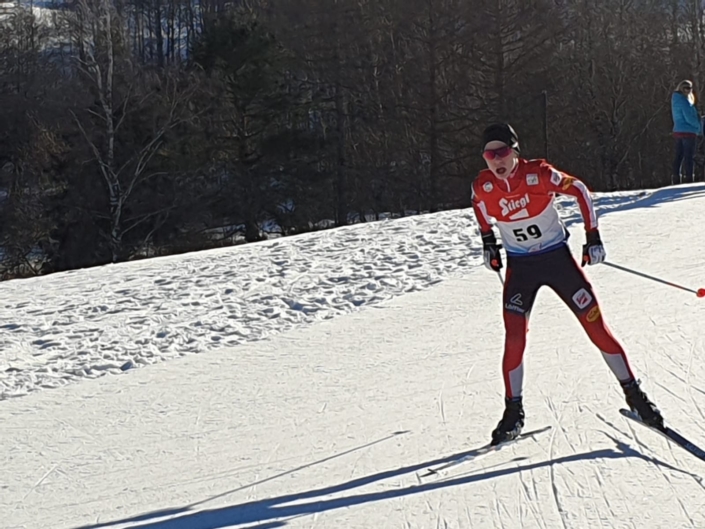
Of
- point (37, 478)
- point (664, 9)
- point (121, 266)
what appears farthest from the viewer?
point (664, 9)

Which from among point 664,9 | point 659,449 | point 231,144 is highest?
point 664,9

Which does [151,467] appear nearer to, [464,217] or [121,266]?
[121,266]

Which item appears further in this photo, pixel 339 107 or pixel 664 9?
pixel 664 9

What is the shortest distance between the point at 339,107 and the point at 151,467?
30.3 metres

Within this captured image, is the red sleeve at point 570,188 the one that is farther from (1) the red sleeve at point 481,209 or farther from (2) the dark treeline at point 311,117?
(2) the dark treeline at point 311,117

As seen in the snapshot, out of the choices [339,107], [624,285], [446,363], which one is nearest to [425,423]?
[446,363]

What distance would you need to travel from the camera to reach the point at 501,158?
4945 mm

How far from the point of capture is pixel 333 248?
12344 mm

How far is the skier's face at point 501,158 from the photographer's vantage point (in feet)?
16.2

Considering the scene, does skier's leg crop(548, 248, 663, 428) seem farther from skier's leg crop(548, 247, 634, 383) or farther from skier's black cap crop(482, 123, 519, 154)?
skier's black cap crop(482, 123, 519, 154)

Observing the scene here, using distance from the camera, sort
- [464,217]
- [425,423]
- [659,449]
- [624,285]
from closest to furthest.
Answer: [659,449], [425,423], [624,285], [464,217]

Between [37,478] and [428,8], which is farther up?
A: [428,8]

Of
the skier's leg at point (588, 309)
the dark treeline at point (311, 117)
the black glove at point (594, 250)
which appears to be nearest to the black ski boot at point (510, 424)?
the skier's leg at point (588, 309)

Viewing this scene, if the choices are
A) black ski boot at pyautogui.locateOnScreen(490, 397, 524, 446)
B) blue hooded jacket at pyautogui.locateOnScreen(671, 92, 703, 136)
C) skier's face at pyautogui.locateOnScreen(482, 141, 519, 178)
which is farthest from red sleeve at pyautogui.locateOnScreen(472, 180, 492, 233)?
blue hooded jacket at pyautogui.locateOnScreen(671, 92, 703, 136)
